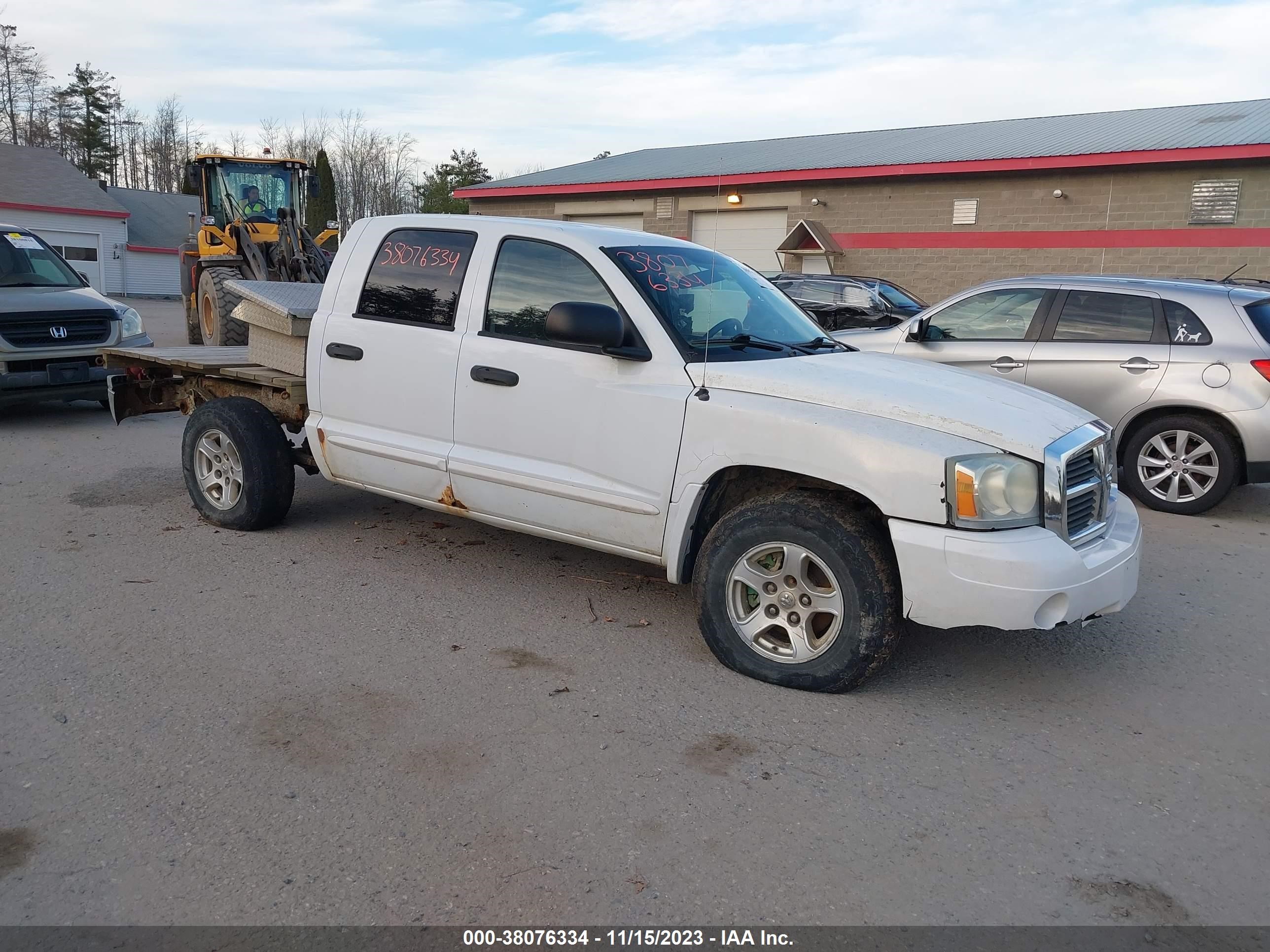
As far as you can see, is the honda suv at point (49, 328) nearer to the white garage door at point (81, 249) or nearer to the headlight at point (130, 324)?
the headlight at point (130, 324)

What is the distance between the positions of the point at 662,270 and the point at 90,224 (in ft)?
134

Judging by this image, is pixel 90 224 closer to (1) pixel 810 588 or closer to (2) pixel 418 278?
(2) pixel 418 278

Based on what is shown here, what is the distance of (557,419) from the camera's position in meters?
4.75

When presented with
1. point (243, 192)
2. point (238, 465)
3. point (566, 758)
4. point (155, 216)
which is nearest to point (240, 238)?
point (243, 192)

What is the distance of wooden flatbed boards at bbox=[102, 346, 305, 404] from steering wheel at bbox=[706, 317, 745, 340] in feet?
8.68

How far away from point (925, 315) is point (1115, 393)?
5.81 ft

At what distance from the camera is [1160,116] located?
863 inches

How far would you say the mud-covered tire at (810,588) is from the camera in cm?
394

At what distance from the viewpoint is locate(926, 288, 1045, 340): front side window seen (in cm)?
852

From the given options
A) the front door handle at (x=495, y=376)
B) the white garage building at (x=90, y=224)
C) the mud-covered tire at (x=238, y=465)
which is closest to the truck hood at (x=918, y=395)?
the front door handle at (x=495, y=376)

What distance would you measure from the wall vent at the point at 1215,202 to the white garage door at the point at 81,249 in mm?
36043

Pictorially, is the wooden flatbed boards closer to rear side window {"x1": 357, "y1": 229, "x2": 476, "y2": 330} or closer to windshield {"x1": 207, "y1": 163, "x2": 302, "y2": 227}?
rear side window {"x1": 357, "y1": 229, "x2": 476, "y2": 330}
